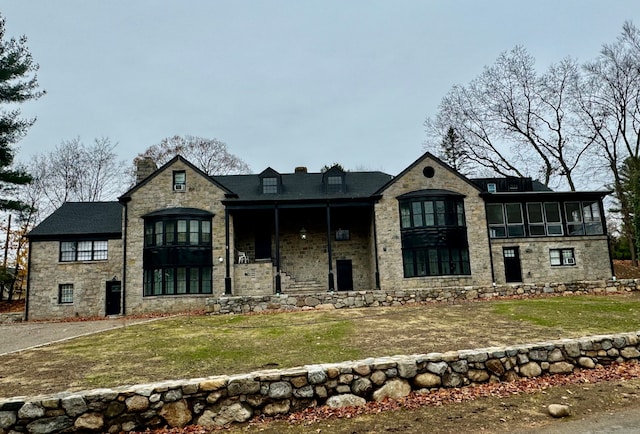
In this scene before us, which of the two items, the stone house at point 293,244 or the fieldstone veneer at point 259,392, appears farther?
the stone house at point 293,244

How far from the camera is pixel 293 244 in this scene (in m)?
25.0

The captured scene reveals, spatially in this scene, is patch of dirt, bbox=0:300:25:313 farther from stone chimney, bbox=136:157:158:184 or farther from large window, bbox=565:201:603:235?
large window, bbox=565:201:603:235

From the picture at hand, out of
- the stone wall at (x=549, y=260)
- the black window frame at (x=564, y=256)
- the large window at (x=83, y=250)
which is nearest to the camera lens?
the large window at (x=83, y=250)

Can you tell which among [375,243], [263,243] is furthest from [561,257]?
[263,243]

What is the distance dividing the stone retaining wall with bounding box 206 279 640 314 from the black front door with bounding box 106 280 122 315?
25.8ft

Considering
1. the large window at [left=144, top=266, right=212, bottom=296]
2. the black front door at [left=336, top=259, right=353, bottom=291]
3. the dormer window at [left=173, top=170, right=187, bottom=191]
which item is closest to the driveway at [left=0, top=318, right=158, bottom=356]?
the large window at [left=144, top=266, right=212, bottom=296]

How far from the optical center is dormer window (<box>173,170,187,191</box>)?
23188 mm

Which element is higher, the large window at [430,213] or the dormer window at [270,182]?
the dormer window at [270,182]

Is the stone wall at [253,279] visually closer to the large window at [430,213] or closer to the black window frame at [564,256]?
the large window at [430,213]

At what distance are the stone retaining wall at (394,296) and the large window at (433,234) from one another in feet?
11.6

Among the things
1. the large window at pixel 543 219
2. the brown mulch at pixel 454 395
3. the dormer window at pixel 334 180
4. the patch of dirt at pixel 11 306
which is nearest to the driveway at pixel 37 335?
the brown mulch at pixel 454 395

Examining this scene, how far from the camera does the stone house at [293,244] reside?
2223 centimetres

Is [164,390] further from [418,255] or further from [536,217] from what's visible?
[536,217]

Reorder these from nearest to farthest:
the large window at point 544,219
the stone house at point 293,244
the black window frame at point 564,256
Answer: the stone house at point 293,244 → the black window frame at point 564,256 → the large window at point 544,219
